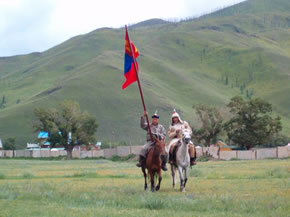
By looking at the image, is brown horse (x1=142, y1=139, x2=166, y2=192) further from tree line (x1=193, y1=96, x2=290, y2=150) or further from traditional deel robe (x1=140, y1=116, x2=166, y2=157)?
tree line (x1=193, y1=96, x2=290, y2=150)

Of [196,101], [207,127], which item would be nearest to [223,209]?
[207,127]

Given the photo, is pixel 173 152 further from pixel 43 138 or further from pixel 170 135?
pixel 43 138

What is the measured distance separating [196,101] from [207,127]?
81648 mm

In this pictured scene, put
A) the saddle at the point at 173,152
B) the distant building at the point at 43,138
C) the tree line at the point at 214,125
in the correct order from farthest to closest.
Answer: the distant building at the point at 43,138, the tree line at the point at 214,125, the saddle at the point at 173,152

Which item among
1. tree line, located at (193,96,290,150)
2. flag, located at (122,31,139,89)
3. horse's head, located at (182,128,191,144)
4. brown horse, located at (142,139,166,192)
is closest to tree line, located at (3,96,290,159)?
tree line, located at (193,96,290,150)

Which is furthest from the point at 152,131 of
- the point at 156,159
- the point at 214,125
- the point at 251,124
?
the point at 214,125

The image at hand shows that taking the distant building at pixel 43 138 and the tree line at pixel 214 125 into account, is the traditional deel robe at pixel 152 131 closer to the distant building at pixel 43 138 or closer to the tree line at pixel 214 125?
the tree line at pixel 214 125

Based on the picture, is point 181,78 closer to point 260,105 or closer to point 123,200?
point 260,105

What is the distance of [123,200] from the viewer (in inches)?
513

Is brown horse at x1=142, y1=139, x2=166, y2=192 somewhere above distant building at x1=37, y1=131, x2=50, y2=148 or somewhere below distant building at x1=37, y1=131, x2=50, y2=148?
below

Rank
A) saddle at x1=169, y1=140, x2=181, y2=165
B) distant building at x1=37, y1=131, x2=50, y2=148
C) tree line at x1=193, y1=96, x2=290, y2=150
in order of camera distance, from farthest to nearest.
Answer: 1. distant building at x1=37, y1=131, x2=50, y2=148
2. tree line at x1=193, y1=96, x2=290, y2=150
3. saddle at x1=169, y1=140, x2=181, y2=165

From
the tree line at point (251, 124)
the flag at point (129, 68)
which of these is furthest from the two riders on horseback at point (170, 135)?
the tree line at point (251, 124)

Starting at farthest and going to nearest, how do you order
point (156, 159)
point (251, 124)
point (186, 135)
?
point (251, 124) → point (186, 135) → point (156, 159)

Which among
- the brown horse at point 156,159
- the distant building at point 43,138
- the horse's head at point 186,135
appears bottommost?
the brown horse at point 156,159
